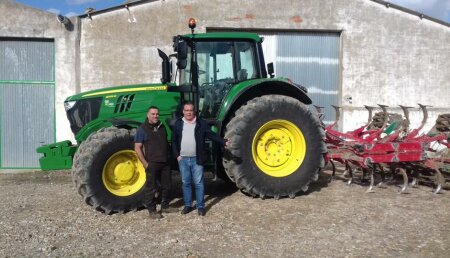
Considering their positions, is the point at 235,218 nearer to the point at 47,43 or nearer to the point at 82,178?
Answer: the point at 82,178

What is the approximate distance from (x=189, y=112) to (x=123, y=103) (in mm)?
1143

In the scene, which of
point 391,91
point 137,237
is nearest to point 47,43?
point 137,237

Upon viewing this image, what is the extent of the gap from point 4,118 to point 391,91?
32.6ft

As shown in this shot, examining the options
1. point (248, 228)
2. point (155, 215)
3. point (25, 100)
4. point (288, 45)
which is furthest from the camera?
point (288, 45)

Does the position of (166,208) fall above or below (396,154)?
below

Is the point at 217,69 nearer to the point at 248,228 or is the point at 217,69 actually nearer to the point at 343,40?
the point at 248,228

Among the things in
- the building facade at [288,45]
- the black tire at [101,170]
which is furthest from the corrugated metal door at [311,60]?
the black tire at [101,170]

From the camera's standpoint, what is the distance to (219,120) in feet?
20.7

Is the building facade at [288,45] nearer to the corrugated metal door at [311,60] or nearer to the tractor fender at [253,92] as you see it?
the corrugated metal door at [311,60]

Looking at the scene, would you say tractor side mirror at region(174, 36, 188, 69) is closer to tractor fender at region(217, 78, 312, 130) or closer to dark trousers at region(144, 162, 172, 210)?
tractor fender at region(217, 78, 312, 130)

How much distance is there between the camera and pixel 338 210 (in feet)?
19.6

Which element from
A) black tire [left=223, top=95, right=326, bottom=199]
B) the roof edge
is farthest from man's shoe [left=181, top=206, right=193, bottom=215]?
the roof edge

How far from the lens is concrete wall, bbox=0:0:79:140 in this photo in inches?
420

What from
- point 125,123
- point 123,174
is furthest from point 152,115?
point 123,174
